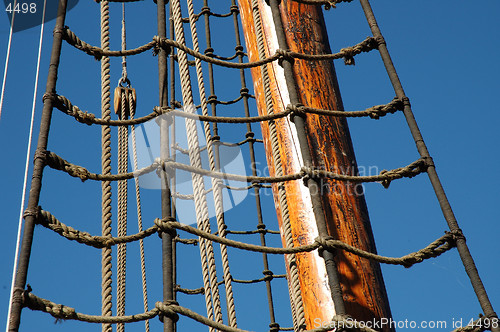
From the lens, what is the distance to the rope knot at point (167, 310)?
7.52 feet

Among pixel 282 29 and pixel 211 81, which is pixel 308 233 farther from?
pixel 211 81

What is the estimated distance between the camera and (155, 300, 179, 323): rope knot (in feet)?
7.52

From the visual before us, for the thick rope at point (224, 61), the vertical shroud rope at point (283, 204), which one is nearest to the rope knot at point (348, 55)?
the thick rope at point (224, 61)

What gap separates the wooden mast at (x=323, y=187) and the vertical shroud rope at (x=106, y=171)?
3.27 feet

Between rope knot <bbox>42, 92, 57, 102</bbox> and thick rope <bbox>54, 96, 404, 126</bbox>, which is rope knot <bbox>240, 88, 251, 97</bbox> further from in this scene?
rope knot <bbox>42, 92, 57, 102</bbox>

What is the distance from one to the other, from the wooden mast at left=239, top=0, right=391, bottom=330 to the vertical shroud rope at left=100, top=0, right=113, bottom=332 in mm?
997

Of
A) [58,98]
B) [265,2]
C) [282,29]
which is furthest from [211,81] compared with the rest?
[58,98]

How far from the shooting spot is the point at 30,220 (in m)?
2.26

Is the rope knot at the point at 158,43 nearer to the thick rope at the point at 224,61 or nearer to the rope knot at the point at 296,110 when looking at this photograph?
the thick rope at the point at 224,61

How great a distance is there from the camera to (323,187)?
3.23m

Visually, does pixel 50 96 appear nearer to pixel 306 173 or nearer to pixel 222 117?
pixel 222 117

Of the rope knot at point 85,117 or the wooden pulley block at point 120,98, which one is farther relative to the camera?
the wooden pulley block at point 120,98

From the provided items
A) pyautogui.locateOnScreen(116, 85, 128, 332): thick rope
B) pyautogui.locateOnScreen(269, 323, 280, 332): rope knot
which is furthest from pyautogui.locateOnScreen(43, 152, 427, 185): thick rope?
pyautogui.locateOnScreen(269, 323, 280, 332): rope knot

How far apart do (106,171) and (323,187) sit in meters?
1.06
